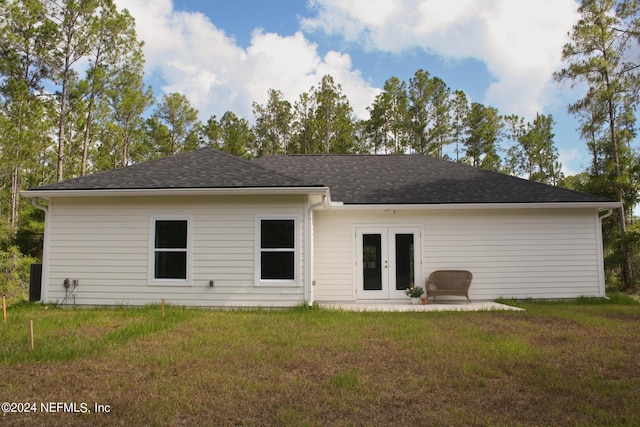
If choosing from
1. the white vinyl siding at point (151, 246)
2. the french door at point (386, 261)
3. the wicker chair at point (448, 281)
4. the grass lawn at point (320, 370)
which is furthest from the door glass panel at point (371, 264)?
the grass lawn at point (320, 370)

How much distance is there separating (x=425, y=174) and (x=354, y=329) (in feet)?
25.2

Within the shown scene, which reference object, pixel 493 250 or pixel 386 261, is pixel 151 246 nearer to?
pixel 386 261

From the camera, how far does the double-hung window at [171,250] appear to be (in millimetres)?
9828

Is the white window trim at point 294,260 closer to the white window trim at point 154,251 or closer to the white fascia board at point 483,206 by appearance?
the white window trim at point 154,251

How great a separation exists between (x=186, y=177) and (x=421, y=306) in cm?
623

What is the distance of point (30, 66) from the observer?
20.1m

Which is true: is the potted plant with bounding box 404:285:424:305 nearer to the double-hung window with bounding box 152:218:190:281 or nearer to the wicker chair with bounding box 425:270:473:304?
the wicker chair with bounding box 425:270:473:304

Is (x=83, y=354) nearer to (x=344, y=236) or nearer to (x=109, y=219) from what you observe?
(x=109, y=219)

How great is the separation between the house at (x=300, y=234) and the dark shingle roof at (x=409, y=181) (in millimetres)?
62

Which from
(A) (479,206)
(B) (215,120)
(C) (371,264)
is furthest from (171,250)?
(B) (215,120)

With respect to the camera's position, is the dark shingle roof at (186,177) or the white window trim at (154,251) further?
the white window trim at (154,251)

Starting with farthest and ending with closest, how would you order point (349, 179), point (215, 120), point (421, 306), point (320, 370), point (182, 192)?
point (215, 120)
point (349, 179)
point (421, 306)
point (182, 192)
point (320, 370)

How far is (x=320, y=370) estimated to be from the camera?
5148 mm

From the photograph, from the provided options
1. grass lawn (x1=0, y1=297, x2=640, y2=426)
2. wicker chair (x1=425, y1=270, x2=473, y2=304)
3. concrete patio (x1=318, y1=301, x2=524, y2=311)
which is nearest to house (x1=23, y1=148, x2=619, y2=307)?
wicker chair (x1=425, y1=270, x2=473, y2=304)
